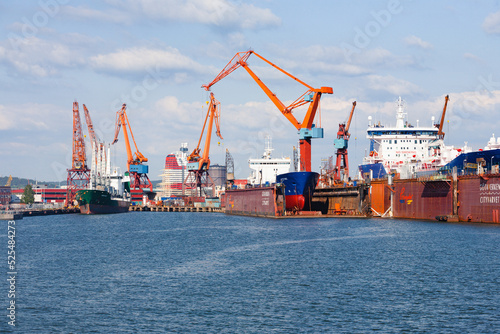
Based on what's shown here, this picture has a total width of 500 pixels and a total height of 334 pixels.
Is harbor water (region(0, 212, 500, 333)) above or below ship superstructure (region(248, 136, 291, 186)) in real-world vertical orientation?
below

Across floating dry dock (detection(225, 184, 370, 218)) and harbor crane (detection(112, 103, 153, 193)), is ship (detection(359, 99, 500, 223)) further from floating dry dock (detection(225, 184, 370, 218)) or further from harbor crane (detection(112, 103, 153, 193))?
harbor crane (detection(112, 103, 153, 193))

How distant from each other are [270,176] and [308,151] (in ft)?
135

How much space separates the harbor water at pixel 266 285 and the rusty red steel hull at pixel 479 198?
435 cm

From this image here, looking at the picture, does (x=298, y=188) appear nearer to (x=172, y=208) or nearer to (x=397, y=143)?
(x=397, y=143)

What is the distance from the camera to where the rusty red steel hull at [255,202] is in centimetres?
8775

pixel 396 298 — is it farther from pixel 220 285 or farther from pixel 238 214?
pixel 238 214

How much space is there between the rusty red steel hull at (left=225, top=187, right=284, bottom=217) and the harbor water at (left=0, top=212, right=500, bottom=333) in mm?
32433

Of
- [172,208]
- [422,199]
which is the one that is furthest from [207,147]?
[422,199]

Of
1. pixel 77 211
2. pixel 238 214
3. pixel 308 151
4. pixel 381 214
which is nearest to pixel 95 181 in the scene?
pixel 77 211

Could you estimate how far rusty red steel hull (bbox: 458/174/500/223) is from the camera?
5872 centimetres

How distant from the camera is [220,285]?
32.7m

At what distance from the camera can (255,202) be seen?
323 ft

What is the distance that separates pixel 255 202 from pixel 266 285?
66.0 m

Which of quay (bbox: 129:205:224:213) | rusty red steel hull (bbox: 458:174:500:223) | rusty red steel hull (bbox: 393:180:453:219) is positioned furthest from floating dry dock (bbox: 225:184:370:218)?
quay (bbox: 129:205:224:213)
